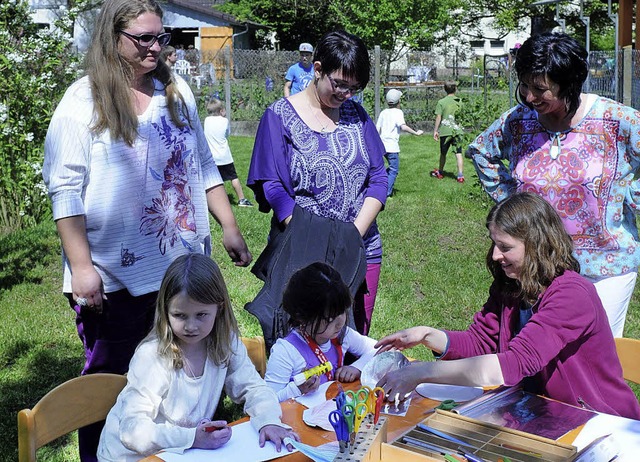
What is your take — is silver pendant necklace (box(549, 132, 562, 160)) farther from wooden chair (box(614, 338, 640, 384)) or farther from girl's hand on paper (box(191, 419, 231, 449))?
girl's hand on paper (box(191, 419, 231, 449))

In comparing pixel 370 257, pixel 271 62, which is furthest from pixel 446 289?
pixel 271 62

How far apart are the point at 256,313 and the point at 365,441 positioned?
1.14 meters

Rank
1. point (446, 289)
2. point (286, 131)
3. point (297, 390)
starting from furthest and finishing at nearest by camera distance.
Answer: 1. point (446, 289)
2. point (286, 131)
3. point (297, 390)

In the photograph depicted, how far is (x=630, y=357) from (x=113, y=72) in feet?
6.97

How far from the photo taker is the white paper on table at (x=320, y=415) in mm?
2344

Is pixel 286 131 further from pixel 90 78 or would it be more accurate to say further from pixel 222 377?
pixel 222 377

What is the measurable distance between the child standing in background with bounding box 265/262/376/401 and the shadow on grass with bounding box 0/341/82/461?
1.68m

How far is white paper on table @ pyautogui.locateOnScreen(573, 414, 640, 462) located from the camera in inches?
82.3

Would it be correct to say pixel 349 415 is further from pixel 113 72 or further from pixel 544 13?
pixel 544 13

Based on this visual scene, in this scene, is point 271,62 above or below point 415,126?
above

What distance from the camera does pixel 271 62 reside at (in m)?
17.0

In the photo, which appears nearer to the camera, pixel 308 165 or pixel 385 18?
pixel 308 165

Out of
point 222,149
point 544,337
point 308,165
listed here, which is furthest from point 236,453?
point 222,149

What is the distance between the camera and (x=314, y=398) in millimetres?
2596
